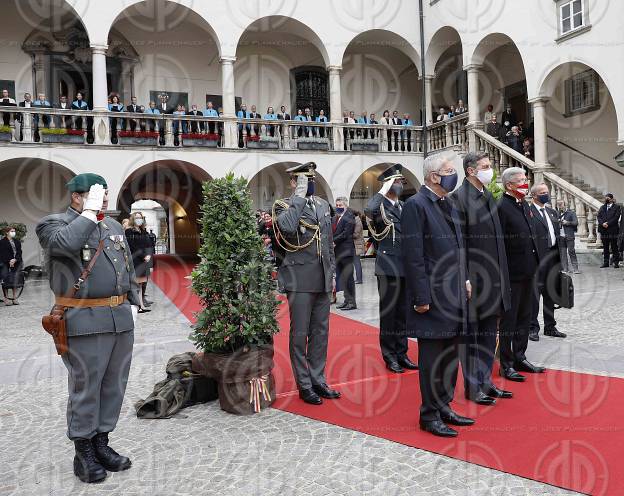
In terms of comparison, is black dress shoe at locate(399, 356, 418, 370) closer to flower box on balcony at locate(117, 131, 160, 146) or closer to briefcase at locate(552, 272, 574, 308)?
briefcase at locate(552, 272, 574, 308)

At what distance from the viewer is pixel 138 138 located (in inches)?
629

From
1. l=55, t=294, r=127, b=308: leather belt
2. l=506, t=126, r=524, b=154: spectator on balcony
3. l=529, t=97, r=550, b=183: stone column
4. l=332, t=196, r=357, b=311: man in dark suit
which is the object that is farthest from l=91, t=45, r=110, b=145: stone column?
l=55, t=294, r=127, b=308: leather belt

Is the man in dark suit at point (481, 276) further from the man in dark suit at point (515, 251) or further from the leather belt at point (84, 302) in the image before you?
the leather belt at point (84, 302)

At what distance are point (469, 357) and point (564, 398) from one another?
2.68 ft

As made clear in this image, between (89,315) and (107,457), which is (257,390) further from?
(89,315)

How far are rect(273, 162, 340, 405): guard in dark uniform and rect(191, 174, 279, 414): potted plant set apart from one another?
0.20 meters

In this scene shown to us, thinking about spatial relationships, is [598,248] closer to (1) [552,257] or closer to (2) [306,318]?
(1) [552,257]

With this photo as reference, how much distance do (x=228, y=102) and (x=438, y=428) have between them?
14.8 m

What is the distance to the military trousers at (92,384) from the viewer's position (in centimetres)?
352

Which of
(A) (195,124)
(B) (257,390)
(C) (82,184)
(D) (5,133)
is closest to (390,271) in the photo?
(B) (257,390)

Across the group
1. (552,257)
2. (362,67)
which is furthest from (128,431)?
(362,67)

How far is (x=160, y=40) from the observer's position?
19422 millimetres

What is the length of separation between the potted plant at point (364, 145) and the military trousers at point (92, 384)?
15485 mm

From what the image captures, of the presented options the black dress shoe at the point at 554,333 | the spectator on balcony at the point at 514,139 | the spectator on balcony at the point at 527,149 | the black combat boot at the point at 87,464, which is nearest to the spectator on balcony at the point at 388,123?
the spectator on balcony at the point at 514,139
